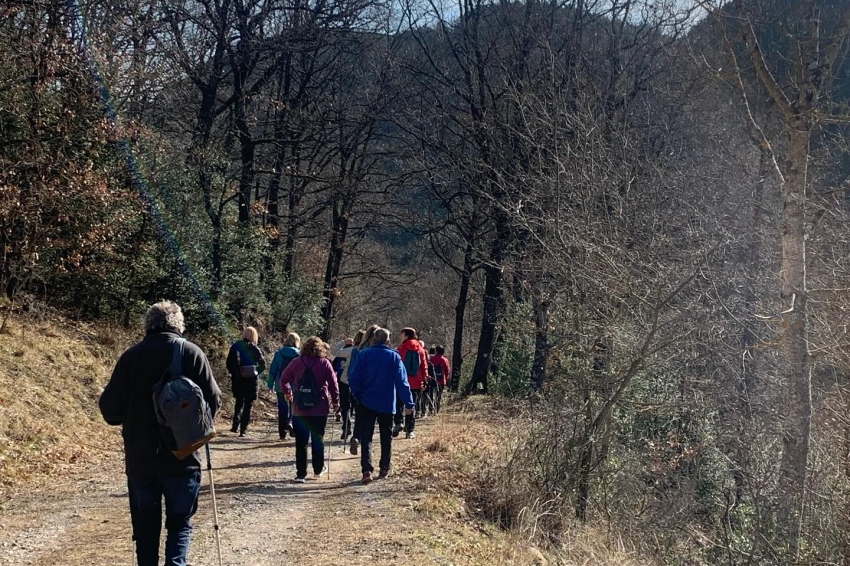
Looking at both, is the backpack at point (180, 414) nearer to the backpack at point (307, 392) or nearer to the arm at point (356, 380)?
the backpack at point (307, 392)

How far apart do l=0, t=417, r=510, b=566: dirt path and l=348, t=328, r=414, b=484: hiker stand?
2.13ft

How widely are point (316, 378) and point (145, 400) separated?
4.38 metres

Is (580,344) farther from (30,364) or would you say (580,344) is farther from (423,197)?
(423,197)

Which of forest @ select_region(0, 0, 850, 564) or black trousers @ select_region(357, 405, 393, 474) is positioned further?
black trousers @ select_region(357, 405, 393, 474)

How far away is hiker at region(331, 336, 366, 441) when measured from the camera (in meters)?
13.4

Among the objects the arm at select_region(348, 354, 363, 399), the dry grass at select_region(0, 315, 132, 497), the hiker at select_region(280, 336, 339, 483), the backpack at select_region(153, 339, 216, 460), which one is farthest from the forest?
the backpack at select_region(153, 339, 216, 460)

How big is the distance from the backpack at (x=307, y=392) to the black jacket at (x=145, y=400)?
13.7 feet

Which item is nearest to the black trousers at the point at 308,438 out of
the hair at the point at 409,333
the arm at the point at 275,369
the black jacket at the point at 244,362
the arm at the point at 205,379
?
the arm at the point at 275,369

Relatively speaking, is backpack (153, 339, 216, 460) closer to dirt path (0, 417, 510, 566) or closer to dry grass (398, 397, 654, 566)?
dirt path (0, 417, 510, 566)

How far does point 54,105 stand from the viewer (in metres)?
14.2

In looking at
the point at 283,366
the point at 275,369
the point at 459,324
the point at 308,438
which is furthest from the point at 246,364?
the point at 459,324

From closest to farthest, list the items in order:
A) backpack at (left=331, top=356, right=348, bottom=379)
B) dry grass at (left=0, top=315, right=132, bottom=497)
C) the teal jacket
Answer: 1. dry grass at (left=0, top=315, right=132, bottom=497)
2. the teal jacket
3. backpack at (left=331, top=356, right=348, bottom=379)

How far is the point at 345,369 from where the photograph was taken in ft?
45.6

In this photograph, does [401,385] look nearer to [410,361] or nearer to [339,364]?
[410,361]
